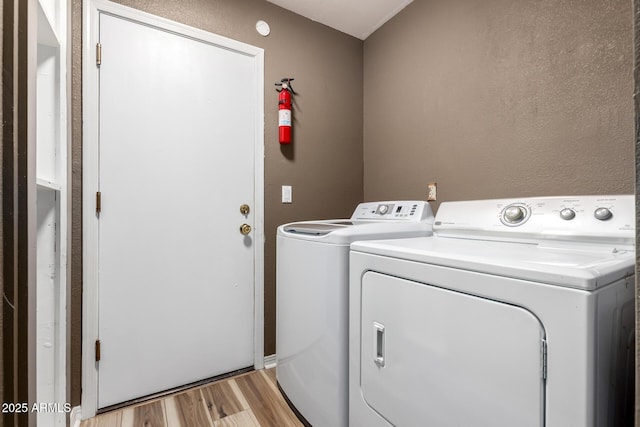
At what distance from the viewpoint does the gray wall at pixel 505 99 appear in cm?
110

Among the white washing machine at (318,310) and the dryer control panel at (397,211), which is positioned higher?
the dryer control panel at (397,211)

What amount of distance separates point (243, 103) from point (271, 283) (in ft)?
3.90

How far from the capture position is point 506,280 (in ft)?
2.11

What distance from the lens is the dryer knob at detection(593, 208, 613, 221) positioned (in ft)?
3.03

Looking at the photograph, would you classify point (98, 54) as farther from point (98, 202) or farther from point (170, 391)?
point (170, 391)

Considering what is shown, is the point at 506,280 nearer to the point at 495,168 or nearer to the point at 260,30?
the point at 495,168

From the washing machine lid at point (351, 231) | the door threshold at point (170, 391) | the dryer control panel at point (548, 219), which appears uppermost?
the dryer control panel at point (548, 219)

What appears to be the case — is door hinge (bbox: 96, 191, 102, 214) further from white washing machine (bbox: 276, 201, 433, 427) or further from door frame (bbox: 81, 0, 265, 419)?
white washing machine (bbox: 276, 201, 433, 427)

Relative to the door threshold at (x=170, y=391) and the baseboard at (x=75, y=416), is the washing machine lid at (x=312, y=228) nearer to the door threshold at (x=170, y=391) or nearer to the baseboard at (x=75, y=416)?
the door threshold at (x=170, y=391)

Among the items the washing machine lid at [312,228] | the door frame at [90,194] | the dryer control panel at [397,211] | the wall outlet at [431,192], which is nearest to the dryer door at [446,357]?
the washing machine lid at [312,228]

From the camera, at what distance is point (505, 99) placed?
4.65 feet

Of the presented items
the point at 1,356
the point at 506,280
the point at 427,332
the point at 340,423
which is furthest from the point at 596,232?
the point at 1,356

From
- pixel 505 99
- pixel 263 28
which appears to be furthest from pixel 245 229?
→ pixel 505 99

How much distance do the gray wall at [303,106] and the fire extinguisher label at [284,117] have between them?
0.06 m
